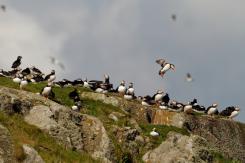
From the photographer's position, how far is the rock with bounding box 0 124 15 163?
23.8 metres

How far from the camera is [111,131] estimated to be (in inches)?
1720

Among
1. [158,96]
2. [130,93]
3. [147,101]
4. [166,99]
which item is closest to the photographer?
[147,101]

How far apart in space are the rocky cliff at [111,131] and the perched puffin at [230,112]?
6395mm

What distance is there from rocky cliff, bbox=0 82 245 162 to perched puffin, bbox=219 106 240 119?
6.39 metres

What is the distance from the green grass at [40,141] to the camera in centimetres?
2982

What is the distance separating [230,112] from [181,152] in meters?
27.8

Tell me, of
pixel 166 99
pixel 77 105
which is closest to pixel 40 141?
pixel 77 105

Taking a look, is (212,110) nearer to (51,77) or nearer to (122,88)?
(122,88)

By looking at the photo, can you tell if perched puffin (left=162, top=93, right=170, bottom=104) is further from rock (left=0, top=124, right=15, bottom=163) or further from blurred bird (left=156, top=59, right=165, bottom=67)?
rock (left=0, top=124, right=15, bottom=163)

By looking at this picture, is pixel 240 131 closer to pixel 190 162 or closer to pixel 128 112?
pixel 128 112

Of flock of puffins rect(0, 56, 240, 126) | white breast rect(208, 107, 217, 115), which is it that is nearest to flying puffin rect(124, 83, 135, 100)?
flock of puffins rect(0, 56, 240, 126)

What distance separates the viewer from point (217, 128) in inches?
2378

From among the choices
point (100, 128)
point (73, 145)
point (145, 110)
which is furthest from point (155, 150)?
point (145, 110)

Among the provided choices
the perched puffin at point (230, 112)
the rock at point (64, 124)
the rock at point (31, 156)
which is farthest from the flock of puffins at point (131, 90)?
the rock at point (31, 156)
